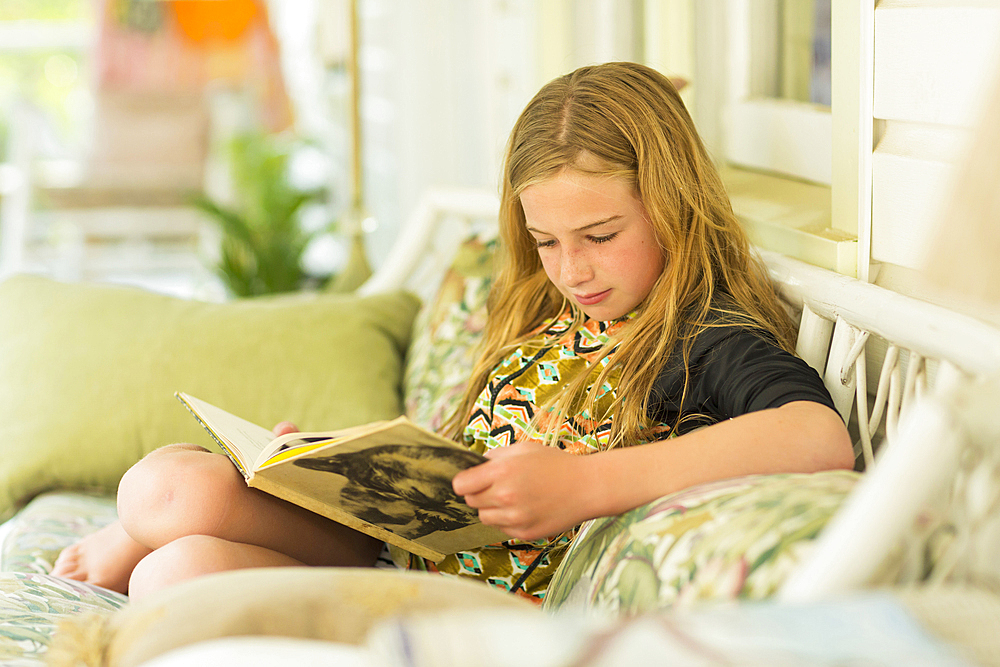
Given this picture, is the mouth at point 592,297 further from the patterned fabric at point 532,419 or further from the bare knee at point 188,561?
the bare knee at point 188,561

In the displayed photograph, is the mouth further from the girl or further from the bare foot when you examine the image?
the bare foot

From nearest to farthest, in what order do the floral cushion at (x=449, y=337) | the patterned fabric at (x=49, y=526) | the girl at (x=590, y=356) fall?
the girl at (x=590, y=356) → the patterned fabric at (x=49, y=526) → the floral cushion at (x=449, y=337)

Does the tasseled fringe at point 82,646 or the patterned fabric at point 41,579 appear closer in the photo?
the tasseled fringe at point 82,646

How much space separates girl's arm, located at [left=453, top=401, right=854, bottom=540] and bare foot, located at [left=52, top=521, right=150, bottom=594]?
1.62 ft

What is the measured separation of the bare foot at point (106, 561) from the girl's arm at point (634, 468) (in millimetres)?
495

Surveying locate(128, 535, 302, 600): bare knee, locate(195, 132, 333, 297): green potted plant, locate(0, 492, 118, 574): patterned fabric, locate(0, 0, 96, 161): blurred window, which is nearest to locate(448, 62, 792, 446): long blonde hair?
locate(128, 535, 302, 600): bare knee

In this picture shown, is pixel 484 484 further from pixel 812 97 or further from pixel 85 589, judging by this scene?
pixel 812 97

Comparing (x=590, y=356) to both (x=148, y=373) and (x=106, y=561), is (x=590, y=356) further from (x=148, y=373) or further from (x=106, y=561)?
(x=148, y=373)

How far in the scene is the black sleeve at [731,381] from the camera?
0.77 meters

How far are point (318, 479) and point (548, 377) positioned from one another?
1.09 feet

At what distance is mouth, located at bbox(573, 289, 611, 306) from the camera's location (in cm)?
97

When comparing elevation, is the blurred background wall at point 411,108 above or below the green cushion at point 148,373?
above

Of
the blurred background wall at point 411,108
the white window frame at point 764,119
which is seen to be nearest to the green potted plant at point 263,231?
the blurred background wall at point 411,108

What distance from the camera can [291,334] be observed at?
4.63 feet
